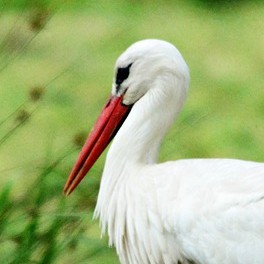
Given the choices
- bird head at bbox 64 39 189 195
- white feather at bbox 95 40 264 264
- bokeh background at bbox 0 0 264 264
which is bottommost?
bokeh background at bbox 0 0 264 264

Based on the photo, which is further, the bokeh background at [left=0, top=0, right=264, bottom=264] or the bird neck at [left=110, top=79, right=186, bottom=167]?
the bokeh background at [left=0, top=0, right=264, bottom=264]

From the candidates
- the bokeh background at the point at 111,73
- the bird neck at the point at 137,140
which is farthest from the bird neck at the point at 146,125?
the bokeh background at the point at 111,73

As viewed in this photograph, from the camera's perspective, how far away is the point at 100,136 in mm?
4156

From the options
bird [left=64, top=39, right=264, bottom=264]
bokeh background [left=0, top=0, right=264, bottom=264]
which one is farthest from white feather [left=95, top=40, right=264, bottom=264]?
bokeh background [left=0, top=0, right=264, bottom=264]

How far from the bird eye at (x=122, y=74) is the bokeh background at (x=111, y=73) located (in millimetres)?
801

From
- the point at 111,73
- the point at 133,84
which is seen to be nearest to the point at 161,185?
the point at 133,84

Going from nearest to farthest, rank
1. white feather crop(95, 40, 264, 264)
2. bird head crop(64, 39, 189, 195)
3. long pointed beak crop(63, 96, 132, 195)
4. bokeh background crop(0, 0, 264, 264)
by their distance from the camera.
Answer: white feather crop(95, 40, 264, 264) < bird head crop(64, 39, 189, 195) < long pointed beak crop(63, 96, 132, 195) < bokeh background crop(0, 0, 264, 264)

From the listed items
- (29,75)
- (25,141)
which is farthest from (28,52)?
(25,141)

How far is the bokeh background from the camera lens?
5.73 m

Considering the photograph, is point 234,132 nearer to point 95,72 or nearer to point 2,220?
point 95,72

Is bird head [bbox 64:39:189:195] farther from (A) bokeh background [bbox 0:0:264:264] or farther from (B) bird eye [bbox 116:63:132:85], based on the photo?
(A) bokeh background [bbox 0:0:264:264]

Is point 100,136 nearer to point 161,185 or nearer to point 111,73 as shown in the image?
point 161,185

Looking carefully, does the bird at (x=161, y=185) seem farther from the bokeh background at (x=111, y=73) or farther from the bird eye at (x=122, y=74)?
the bokeh background at (x=111, y=73)

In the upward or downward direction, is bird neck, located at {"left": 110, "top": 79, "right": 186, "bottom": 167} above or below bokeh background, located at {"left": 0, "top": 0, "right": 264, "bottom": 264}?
above
